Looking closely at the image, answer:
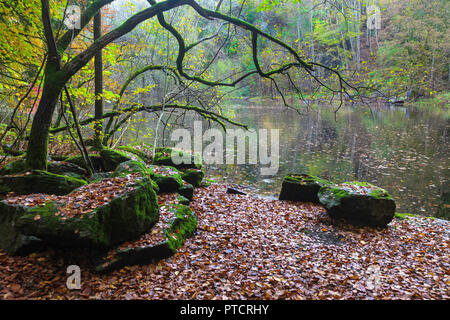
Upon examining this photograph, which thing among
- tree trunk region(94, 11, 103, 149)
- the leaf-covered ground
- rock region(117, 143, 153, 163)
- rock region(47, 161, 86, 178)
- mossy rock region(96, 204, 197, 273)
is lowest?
the leaf-covered ground

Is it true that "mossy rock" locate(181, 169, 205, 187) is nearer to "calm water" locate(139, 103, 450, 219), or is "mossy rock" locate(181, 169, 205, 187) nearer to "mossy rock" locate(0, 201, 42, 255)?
"calm water" locate(139, 103, 450, 219)

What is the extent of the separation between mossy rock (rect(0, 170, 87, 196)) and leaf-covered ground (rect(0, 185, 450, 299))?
1.64 m

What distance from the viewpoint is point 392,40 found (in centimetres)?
3838

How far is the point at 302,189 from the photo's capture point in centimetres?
940

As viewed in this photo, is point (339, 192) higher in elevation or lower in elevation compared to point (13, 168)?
lower

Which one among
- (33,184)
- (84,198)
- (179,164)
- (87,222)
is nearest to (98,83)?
(179,164)

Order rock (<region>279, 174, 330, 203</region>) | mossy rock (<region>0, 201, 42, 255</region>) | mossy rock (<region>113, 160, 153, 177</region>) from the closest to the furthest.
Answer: mossy rock (<region>0, 201, 42, 255</region>) < mossy rock (<region>113, 160, 153, 177</region>) < rock (<region>279, 174, 330, 203</region>)

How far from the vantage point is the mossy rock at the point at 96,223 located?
14.1 feet

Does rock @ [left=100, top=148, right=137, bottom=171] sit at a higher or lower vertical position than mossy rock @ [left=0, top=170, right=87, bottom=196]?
higher

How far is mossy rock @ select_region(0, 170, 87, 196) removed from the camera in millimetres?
5672

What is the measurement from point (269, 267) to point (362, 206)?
357 cm

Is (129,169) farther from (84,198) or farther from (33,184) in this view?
(33,184)

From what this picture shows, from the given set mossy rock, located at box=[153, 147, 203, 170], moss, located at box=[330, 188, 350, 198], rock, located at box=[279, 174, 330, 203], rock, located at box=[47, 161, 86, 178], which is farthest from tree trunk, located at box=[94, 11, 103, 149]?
moss, located at box=[330, 188, 350, 198]
